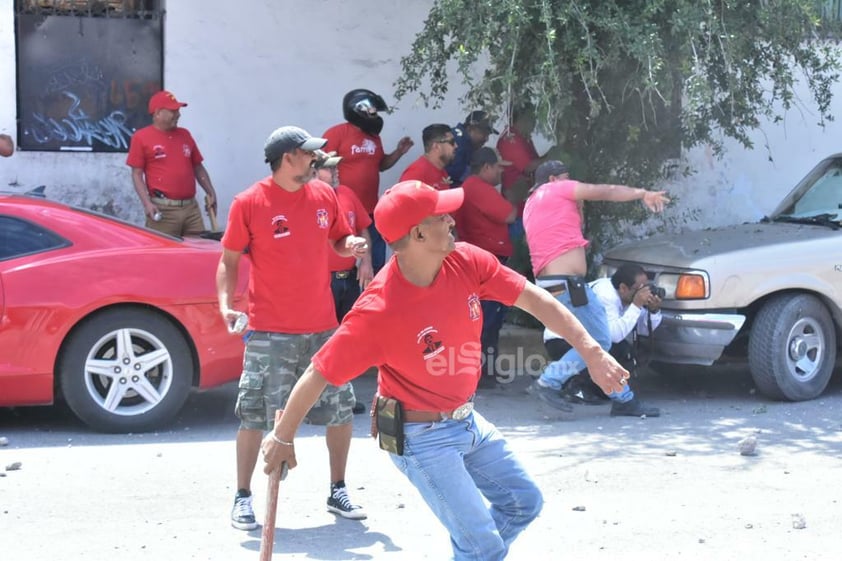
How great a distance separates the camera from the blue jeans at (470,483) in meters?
4.14

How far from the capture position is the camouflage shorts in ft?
19.5

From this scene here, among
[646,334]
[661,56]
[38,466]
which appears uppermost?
[661,56]

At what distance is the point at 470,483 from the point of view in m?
4.19

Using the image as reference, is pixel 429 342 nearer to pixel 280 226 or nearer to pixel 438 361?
pixel 438 361

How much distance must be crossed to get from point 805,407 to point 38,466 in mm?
4890

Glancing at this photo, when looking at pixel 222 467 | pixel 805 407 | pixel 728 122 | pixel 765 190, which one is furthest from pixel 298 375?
pixel 765 190

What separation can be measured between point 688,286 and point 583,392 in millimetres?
1017

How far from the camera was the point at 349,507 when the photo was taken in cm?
606

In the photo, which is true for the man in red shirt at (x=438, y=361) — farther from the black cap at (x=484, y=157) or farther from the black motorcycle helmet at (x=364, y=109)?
the black motorcycle helmet at (x=364, y=109)

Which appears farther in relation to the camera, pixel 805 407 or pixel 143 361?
pixel 805 407

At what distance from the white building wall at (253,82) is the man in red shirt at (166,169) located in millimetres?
616

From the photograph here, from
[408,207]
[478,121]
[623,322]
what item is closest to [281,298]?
[408,207]

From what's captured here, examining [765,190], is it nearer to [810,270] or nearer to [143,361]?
[810,270]

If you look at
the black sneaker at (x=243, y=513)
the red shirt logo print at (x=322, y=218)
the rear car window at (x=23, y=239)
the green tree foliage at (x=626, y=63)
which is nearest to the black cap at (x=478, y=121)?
the green tree foliage at (x=626, y=63)
